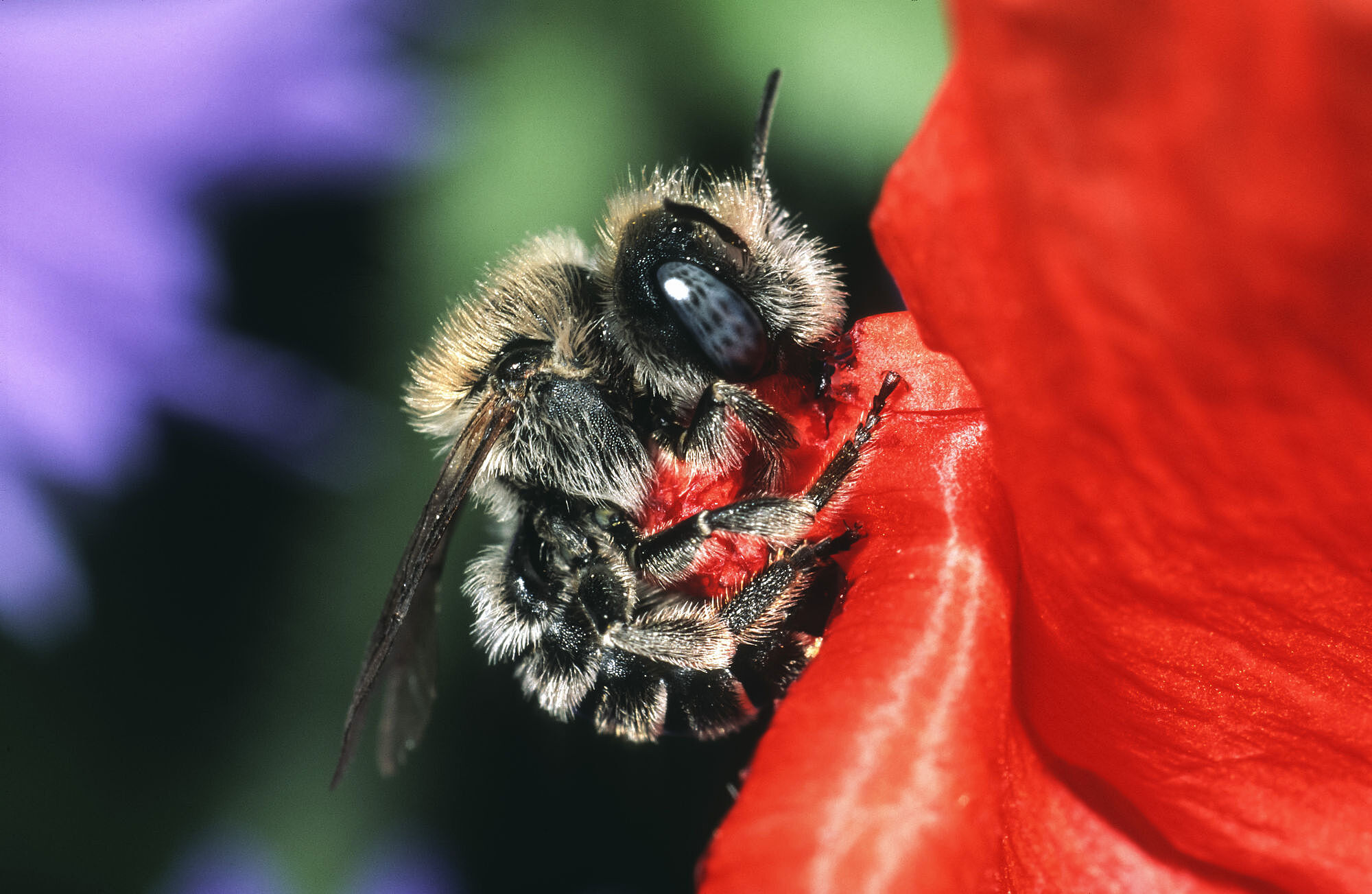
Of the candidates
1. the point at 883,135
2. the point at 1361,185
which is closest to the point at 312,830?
the point at 883,135

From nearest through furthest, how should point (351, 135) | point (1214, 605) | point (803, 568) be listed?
point (1214, 605), point (803, 568), point (351, 135)

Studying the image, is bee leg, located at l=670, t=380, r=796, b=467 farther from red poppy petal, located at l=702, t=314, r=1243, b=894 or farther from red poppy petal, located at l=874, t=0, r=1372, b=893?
red poppy petal, located at l=874, t=0, r=1372, b=893

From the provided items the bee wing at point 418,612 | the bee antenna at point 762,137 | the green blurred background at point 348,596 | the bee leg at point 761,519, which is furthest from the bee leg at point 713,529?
the green blurred background at point 348,596

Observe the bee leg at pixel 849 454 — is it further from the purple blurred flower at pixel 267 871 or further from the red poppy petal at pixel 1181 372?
the purple blurred flower at pixel 267 871

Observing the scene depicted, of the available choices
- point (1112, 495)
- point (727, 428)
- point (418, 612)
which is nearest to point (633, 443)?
point (727, 428)

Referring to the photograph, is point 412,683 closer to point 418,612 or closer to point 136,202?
point 418,612

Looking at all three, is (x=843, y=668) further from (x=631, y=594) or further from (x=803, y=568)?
(x=631, y=594)

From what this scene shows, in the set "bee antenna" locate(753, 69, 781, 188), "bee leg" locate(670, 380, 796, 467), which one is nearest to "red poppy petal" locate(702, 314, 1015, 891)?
"bee leg" locate(670, 380, 796, 467)
